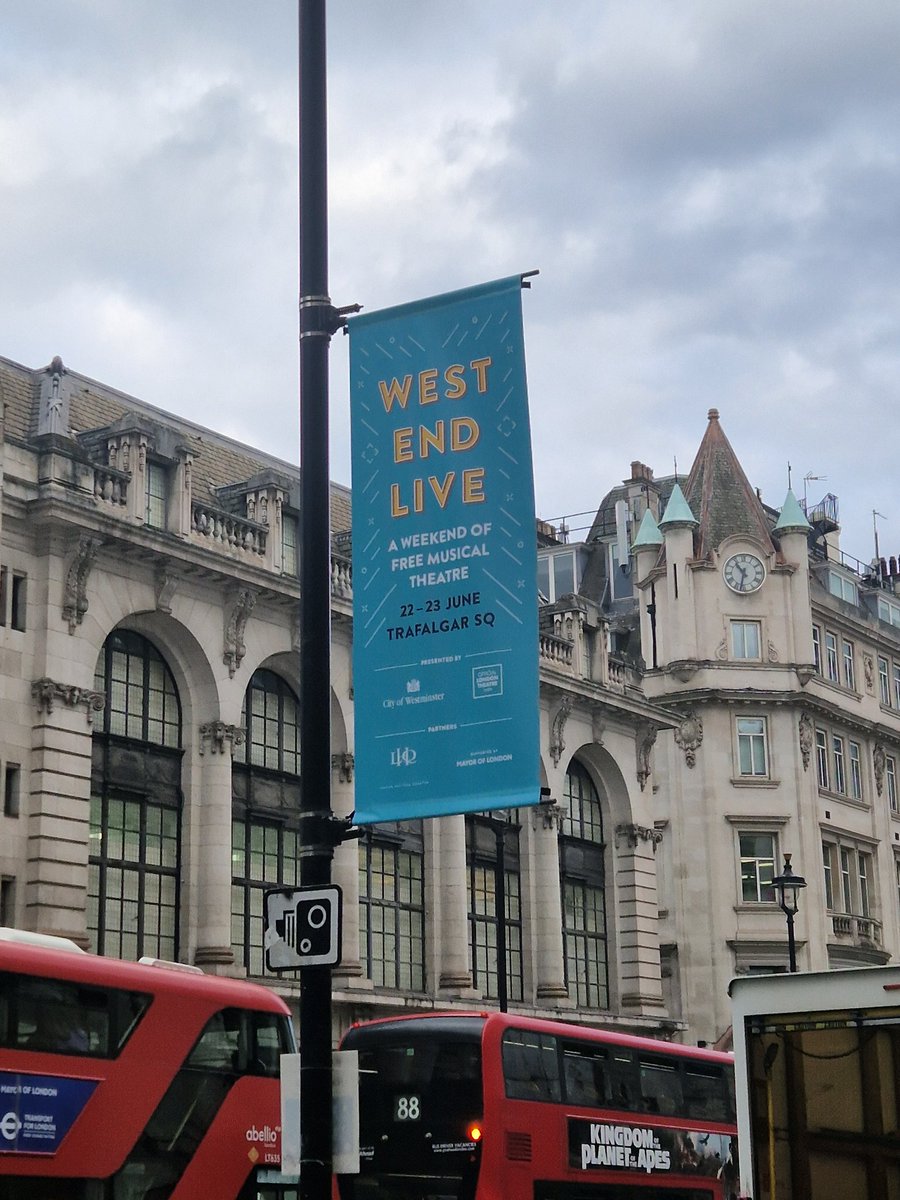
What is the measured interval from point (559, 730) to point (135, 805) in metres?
16.2

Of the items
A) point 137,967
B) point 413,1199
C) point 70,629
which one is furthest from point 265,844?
point 137,967

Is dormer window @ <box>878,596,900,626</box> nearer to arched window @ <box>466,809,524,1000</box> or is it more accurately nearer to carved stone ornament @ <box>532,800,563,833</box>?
carved stone ornament @ <box>532,800,563,833</box>

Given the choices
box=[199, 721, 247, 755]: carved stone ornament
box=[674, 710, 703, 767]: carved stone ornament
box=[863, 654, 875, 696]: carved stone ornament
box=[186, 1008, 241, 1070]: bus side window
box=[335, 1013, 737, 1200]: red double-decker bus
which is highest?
box=[863, 654, 875, 696]: carved stone ornament

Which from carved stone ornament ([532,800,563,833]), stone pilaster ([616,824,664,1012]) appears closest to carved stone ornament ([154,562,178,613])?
carved stone ornament ([532,800,563,833])

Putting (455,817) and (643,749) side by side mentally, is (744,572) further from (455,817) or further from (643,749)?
(455,817)

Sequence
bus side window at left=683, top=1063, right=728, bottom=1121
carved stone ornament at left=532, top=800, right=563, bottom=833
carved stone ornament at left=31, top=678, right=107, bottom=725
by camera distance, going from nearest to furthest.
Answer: bus side window at left=683, top=1063, right=728, bottom=1121
carved stone ornament at left=31, top=678, right=107, bottom=725
carved stone ornament at left=532, top=800, right=563, bottom=833

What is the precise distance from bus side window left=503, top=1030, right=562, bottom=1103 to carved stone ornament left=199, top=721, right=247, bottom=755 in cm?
1650

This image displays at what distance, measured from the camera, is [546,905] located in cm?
5119

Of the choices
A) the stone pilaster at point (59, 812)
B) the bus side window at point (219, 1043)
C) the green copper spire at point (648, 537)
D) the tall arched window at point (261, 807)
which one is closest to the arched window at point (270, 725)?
the tall arched window at point (261, 807)

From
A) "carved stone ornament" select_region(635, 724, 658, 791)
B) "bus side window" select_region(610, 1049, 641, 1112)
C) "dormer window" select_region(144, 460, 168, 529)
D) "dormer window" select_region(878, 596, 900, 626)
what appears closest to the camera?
"bus side window" select_region(610, 1049, 641, 1112)

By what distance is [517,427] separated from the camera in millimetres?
12555

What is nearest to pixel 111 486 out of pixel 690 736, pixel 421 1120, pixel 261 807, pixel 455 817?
pixel 261 807

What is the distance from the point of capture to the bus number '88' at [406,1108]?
2395 cm

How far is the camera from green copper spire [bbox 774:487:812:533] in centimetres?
6706
